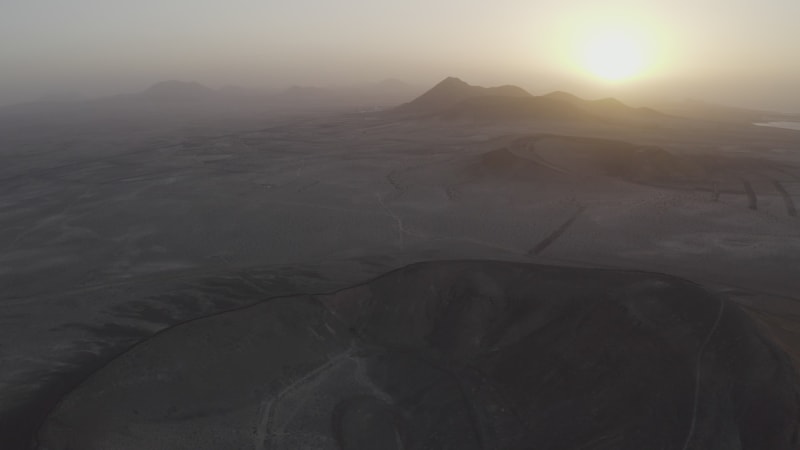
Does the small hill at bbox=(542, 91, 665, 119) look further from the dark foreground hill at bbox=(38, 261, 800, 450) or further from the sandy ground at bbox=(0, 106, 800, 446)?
the dark foreground hill at bbox=(38, 261, 800, 450)

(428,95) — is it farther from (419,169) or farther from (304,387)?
(304,387)

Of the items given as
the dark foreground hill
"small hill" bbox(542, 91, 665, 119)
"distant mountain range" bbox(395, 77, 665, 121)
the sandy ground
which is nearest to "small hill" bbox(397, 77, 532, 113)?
"distant mountain range" bbox(395, 77, 665, 121)

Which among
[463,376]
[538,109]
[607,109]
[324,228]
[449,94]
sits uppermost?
[449,94]

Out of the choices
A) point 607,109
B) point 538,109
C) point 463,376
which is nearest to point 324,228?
point 463,376

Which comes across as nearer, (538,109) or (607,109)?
(538,109)

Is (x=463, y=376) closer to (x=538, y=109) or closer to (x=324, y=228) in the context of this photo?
(x=324, y=228)

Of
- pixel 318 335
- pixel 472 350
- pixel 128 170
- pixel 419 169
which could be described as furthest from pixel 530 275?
pixel 128 170
